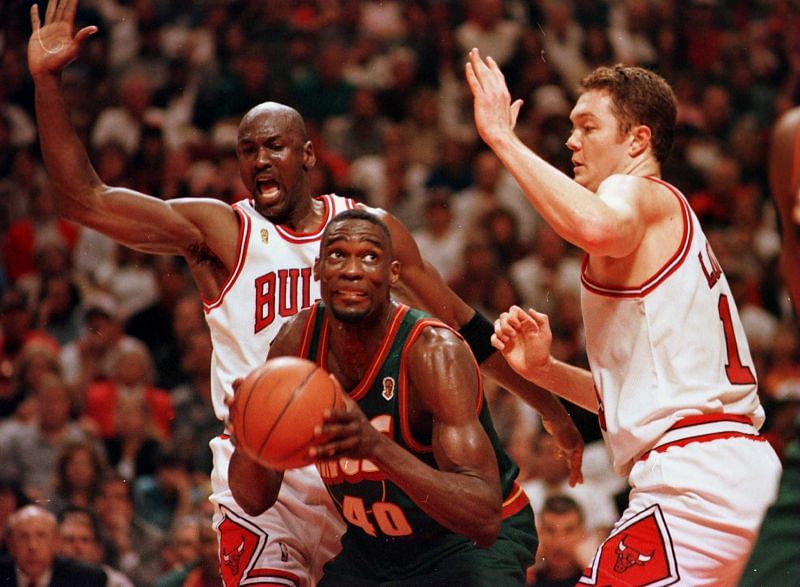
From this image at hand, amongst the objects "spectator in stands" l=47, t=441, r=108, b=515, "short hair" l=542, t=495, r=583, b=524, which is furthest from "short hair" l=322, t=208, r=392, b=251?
"spectator in stands" l=47, t=441, r=108, b=515

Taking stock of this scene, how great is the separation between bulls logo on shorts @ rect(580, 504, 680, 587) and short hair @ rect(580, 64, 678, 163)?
1.22 m

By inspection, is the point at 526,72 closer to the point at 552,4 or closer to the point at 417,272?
the point at 552,4

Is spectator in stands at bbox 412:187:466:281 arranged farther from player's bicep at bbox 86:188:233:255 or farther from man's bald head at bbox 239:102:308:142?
player's bicep at bbox 86:188:233:255

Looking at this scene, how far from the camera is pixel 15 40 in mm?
11328

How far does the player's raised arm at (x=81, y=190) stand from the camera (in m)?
4.58

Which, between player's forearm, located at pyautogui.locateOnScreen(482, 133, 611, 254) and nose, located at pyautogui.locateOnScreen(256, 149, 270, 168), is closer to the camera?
player's forearm, located at pyautogui.locateOnScreen(482, 133, 611, 254)

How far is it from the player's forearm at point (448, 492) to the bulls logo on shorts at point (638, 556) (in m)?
0.34

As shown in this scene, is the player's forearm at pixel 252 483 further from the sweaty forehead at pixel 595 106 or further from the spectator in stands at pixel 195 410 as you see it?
the spectator in stands at pixel 195 410

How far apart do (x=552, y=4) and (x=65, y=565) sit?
7058mm

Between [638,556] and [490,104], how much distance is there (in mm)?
1435

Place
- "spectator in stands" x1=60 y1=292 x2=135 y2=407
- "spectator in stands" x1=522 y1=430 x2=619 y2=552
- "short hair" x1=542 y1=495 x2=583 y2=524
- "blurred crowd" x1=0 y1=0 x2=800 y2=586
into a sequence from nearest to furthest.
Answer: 1. "short hair" x1=542 y1=495 x2=583 y2=524
2. "spectator in stands" x1=522 y1=430 x2=619 y2=552
3. "blurred crowd" x1=0 y1=0 x2=800 y2=586
4. "spectator in stands" x1=60 y1=292 x2=135 y2=407

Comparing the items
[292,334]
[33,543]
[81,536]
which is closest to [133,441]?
[81,536]

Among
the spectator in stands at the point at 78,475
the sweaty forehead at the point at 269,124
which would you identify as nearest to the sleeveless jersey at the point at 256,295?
the sweaty forehead at the point at 269,124

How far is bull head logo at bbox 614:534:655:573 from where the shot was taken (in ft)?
12.0
